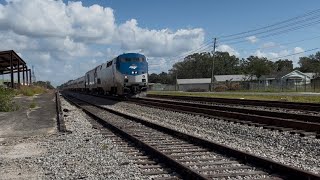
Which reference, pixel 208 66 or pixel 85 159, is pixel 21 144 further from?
pixel 208 66

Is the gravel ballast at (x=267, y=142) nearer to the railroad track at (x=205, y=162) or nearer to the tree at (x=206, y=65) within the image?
the railroad track at (x=205, y=162)

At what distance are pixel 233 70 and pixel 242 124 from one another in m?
147

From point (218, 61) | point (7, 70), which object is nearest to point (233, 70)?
point (218, 61)

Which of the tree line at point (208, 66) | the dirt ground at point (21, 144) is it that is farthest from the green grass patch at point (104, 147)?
the tree line at point (208, 66)

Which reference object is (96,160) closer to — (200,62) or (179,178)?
(179,178)

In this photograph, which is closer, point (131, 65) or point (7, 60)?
point (131, 65)

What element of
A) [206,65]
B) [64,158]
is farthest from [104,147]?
[206,65]

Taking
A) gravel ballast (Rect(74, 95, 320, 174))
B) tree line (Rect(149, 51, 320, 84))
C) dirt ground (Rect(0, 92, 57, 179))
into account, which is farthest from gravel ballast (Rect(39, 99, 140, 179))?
tree line (Rect(149, 51, 320, 84))

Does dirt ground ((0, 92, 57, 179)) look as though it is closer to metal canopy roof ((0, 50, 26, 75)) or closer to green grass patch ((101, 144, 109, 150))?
green grass patch ((101, 144, 109, 150))

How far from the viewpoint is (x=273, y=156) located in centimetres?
909

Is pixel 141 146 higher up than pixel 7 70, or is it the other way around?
pixel 7 70

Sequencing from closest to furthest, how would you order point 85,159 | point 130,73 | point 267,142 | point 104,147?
Answer: point 85,159 → point 104,147 → point 267,142 → point 130,73

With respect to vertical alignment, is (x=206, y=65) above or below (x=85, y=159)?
above

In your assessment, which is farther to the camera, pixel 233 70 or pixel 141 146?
pixel 233 70
